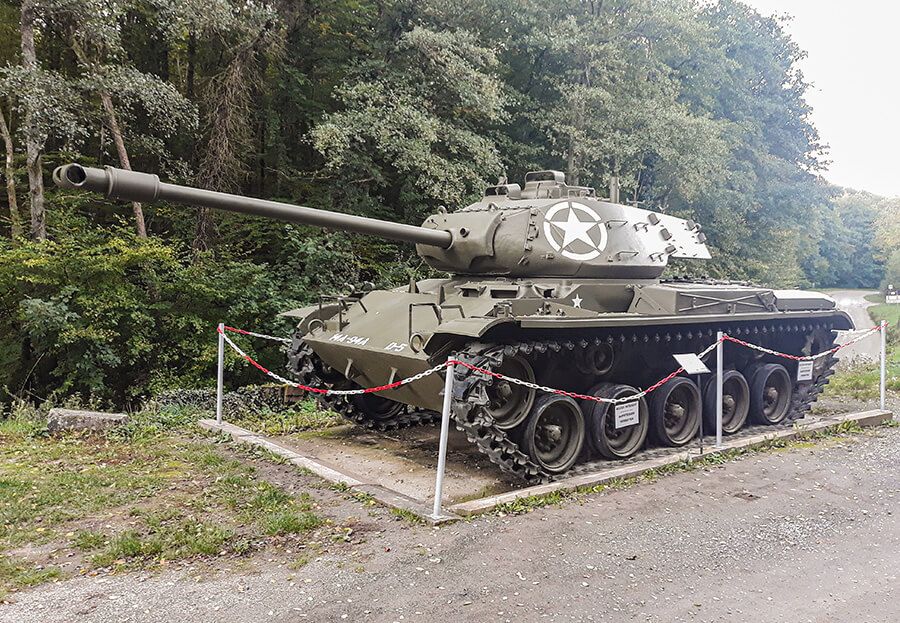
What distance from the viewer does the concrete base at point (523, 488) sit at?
6.16 m

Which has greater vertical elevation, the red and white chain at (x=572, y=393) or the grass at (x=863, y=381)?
Result: the red and white chain at (x=572, y=393)

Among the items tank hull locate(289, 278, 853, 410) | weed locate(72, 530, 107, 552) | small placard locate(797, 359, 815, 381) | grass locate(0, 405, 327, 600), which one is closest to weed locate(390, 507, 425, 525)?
grass locate(0, 405, 327, 600)

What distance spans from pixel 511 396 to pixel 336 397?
3.14 m

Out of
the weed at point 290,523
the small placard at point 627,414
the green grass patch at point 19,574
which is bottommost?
the green grass patch at point 19,574

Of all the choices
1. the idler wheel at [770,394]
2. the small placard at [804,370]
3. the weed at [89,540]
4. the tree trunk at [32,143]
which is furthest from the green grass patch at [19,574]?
the small placard at [804,370]

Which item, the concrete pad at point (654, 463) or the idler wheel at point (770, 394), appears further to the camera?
the idler wheel at point (770, 394)

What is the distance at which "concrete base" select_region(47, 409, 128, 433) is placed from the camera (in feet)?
28.5

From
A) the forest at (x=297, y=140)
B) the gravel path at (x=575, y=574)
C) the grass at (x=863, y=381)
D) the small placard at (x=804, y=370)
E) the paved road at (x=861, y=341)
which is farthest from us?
the paved road at (x=861, y=341)

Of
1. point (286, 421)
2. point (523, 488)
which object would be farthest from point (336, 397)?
point (523, 488)

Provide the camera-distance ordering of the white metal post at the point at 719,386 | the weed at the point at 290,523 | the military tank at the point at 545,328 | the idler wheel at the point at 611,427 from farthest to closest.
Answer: the white metal post at the point at 719,386, the idler wheel at the point at 611,427, the military tank at the point at 545,328, the weed at the point at 290,523

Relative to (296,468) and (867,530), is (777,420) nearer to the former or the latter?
(867,530)

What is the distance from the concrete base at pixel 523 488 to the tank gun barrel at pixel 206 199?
2501 mm

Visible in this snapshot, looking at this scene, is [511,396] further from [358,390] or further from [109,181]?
[109,181]

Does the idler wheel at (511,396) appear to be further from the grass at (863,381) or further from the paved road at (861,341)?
the paved road at (861,341)
